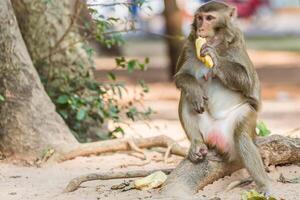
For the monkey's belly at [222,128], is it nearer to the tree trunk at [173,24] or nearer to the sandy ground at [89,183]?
the sandy ground at [89,183]

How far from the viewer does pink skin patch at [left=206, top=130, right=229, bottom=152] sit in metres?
6.35

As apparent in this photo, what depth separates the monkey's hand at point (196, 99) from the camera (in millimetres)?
6336

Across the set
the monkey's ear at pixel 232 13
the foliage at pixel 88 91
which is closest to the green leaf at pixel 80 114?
the foliage at pixel 88 91

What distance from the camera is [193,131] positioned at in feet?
21.0

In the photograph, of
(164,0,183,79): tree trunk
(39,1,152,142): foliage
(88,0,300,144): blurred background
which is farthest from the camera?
(164,0,183,79): tree trunk

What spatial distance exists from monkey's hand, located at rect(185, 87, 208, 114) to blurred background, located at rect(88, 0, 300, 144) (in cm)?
70

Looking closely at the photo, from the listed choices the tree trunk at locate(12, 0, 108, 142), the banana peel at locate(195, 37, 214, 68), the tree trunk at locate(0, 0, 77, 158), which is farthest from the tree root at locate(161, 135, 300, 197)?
the tree trunk at locate(12, 0, 108, 142)

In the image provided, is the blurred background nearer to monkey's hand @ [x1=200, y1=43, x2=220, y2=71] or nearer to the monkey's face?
the monkey's face

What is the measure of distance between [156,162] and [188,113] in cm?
145

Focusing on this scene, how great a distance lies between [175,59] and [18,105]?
918 cm

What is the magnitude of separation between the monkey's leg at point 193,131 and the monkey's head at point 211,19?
534 millimetres

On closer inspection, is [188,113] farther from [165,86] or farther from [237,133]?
[165,86]

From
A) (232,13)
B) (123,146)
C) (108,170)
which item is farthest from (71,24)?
(232,13)

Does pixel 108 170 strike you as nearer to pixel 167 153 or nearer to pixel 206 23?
pixel 167 153
